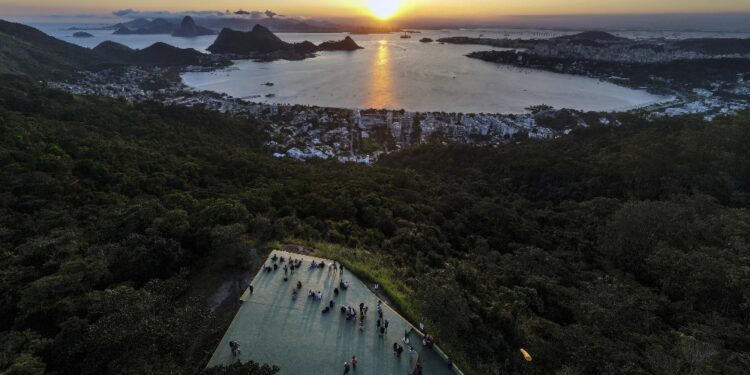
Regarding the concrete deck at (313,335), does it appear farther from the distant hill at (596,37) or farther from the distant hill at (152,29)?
the distant hill at (152,29)

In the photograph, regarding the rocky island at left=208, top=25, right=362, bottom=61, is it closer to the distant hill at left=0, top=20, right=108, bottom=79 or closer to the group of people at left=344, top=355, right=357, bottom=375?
the distant hill at left=0, top=20, right=108, bottom=79

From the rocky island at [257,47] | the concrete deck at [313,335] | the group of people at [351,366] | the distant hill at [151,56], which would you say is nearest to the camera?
the group of people at [351,366]

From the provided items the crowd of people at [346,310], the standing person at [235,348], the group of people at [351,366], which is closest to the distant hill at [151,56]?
the crowd of people at [346,310]

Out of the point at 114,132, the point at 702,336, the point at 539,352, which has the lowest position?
the point at 539,352

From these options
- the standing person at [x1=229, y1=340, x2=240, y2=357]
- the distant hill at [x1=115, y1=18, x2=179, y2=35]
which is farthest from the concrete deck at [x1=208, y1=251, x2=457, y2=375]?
the distant hill at [x1=115, y1=18, x2=179, y2=35]

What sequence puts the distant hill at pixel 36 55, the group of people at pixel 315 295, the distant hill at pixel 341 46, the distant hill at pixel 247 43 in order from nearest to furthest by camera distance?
the group of people at pixel 315 295
the distant hill at pixel 36 55
the distant hill at pixel 247 43
the distant hill at pixel 341 46

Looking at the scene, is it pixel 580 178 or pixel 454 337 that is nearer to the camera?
pixel 454 337

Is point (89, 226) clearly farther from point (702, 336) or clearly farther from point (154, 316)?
point (702, 336)

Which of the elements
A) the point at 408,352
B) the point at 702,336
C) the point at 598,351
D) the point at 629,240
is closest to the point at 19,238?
the point at 408,352
